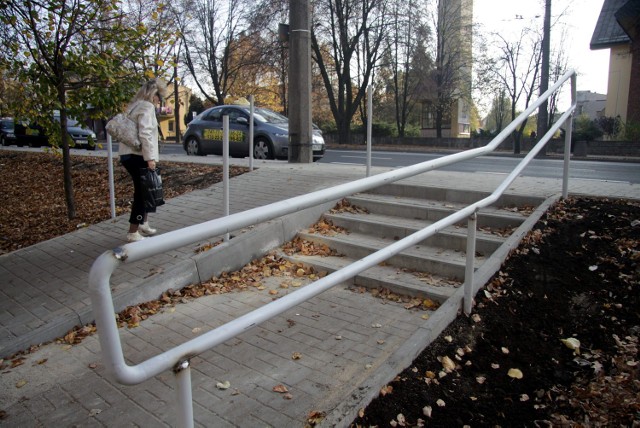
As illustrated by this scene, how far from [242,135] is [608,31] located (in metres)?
A: 26.3

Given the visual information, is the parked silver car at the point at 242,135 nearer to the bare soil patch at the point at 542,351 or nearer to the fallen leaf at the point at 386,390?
the bare soil patch at the point at 542,351

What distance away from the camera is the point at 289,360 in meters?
3.24

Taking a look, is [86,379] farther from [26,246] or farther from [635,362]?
[26,246]

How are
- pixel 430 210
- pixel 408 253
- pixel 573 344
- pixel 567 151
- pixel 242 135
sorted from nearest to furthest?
pixel 573 344
pixel 408 253
pixel 430 210
pixel 567 151
pixel 242 135

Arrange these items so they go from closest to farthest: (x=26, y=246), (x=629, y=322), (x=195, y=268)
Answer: (x=629, y=322) → (x=195, y=268) → (x=26, y=246)

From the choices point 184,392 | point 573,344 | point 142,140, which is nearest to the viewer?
point 184,392

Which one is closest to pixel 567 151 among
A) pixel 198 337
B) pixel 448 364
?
pixel 448 364

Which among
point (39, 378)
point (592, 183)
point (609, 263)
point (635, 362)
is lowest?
point (39, 378)

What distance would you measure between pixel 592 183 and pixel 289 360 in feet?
18.7

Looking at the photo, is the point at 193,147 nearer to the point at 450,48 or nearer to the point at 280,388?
the point at 280,388

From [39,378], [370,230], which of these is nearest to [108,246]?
[39,378]

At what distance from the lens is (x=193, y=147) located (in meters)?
14.9

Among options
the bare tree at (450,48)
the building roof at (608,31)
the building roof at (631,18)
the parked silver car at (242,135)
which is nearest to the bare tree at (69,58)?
Answer: the parked silver car at (242,135)

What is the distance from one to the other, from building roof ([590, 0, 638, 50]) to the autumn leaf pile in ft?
92.4
